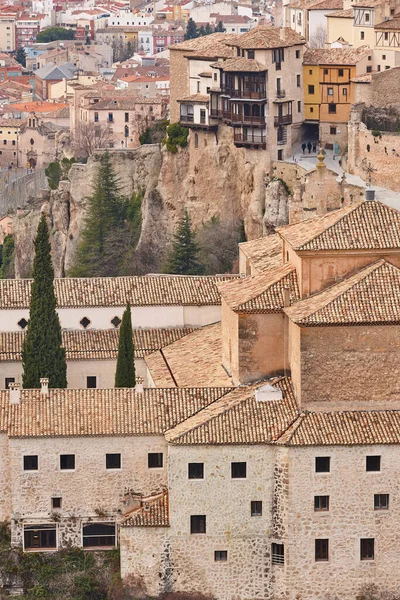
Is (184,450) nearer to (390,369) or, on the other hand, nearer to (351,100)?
(390,369)

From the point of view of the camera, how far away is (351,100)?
85188mm

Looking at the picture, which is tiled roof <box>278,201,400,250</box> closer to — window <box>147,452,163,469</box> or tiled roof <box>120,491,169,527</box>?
window <box>147,452,163,469</box>

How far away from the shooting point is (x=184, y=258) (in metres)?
81.7

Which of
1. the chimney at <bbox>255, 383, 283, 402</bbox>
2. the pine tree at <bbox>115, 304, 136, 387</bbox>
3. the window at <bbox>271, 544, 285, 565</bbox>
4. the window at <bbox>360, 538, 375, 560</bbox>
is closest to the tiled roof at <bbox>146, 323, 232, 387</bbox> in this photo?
the pine tree at <bbox>115, 304, 136, 387</bbox>

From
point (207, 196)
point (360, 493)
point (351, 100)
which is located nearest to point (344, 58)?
point (351, 100)

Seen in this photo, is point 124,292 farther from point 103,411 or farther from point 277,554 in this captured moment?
point 277,554

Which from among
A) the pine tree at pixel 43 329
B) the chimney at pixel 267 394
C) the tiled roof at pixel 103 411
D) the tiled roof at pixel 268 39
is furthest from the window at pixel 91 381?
the tiled roof at pixel 268 39

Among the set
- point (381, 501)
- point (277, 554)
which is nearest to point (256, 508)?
point (277, 554)

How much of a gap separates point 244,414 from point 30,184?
7469cm

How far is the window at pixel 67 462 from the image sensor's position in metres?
50.8

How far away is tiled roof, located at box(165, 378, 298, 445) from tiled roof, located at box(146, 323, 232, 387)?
297 centimetres

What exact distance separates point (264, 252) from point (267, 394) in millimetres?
8961

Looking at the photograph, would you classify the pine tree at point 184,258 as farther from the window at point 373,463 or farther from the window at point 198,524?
the window at point 373,463

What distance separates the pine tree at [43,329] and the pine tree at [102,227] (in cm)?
2912
